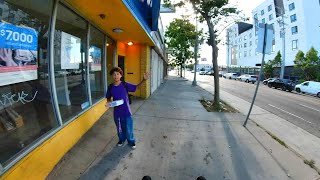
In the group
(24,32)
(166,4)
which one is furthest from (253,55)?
(24,32)

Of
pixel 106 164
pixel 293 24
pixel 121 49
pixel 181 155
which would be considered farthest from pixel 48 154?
pixel 293 24

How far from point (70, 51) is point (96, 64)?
233 centimetres

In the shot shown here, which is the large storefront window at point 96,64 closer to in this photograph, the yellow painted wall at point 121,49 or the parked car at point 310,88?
the yellow painted wall at point 121,49

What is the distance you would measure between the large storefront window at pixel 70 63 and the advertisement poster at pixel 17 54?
0.96 meters

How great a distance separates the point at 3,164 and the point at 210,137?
4.78 meters

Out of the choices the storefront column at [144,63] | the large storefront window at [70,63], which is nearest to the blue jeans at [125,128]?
the large storefront window at [70,63]

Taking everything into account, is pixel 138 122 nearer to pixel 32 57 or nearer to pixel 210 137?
pixel 210 137

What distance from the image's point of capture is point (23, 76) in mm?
4094

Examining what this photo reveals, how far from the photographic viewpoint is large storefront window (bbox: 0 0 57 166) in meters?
3.64

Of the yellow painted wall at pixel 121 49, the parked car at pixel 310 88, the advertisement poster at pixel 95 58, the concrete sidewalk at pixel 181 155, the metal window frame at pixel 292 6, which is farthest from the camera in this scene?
the metal window frame at pixel 292 6

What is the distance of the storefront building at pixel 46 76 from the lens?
3.72 m

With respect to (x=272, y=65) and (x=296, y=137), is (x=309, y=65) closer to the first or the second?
(x=272, y=65)

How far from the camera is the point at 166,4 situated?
1345 centimetres

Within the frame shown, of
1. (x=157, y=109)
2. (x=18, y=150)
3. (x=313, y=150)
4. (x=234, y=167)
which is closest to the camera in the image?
(x=18, y=150)
